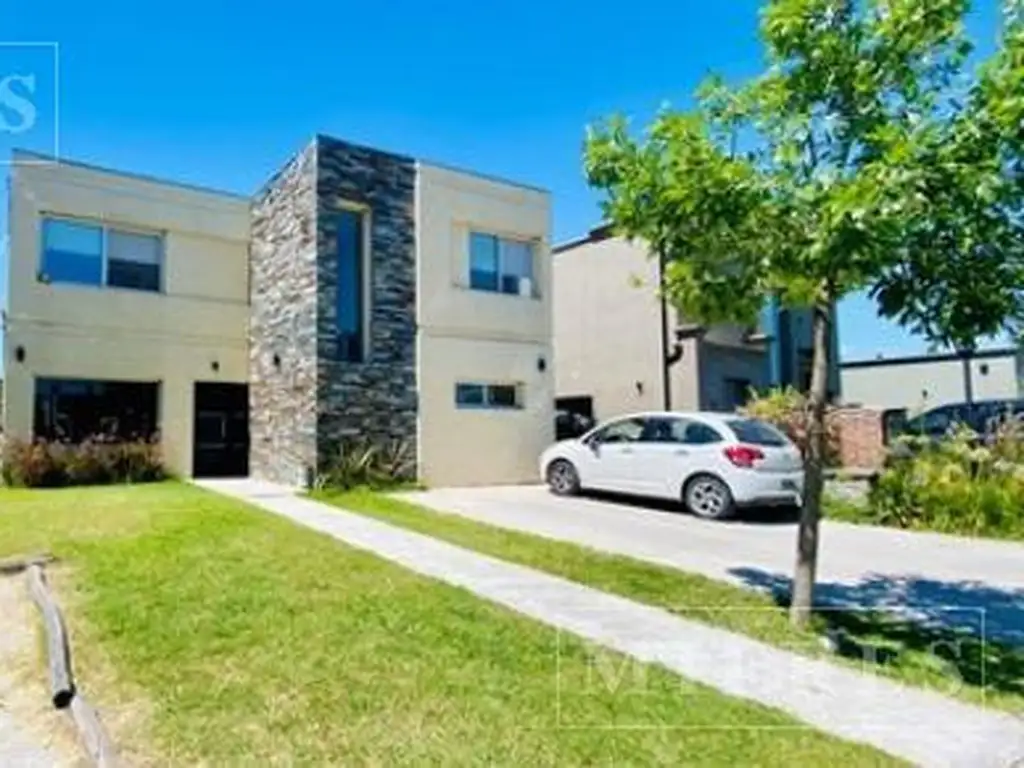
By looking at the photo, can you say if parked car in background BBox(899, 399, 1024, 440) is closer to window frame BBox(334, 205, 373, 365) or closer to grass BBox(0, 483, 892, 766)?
window frame BBox(334, 205, 373, 365)

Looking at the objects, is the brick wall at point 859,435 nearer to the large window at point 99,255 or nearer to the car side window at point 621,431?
the car side window at point 621,431

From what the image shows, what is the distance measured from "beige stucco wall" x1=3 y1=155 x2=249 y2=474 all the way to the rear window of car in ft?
38.5

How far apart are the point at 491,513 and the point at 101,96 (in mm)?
8966

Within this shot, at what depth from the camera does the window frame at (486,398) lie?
62.8 ft

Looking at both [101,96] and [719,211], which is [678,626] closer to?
[719,211]

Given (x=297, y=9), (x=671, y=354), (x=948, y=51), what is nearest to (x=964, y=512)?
(x=948, y=51)

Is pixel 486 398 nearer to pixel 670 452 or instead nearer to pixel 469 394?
pixel 469 394

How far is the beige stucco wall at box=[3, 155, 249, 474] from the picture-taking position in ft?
55.9

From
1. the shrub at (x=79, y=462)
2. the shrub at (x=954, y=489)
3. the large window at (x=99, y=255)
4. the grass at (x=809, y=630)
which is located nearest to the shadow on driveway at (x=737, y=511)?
the shrub at (x=954, y=489)

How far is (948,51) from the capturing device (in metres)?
6.42

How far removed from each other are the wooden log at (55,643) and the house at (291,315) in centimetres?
865

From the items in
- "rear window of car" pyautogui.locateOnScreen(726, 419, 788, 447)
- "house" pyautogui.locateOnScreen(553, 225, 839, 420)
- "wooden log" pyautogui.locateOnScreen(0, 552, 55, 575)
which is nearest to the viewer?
"wooden log" pyautogui.locateOnScreen(0, 552, 55, 575)

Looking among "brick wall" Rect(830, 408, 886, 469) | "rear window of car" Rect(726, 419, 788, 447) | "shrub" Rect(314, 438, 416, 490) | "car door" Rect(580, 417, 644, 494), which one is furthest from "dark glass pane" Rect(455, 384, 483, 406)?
"brick wall" Rect(830, 408, 886, 469)

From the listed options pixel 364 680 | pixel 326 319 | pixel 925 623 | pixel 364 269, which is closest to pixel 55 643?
pixel 364 680
